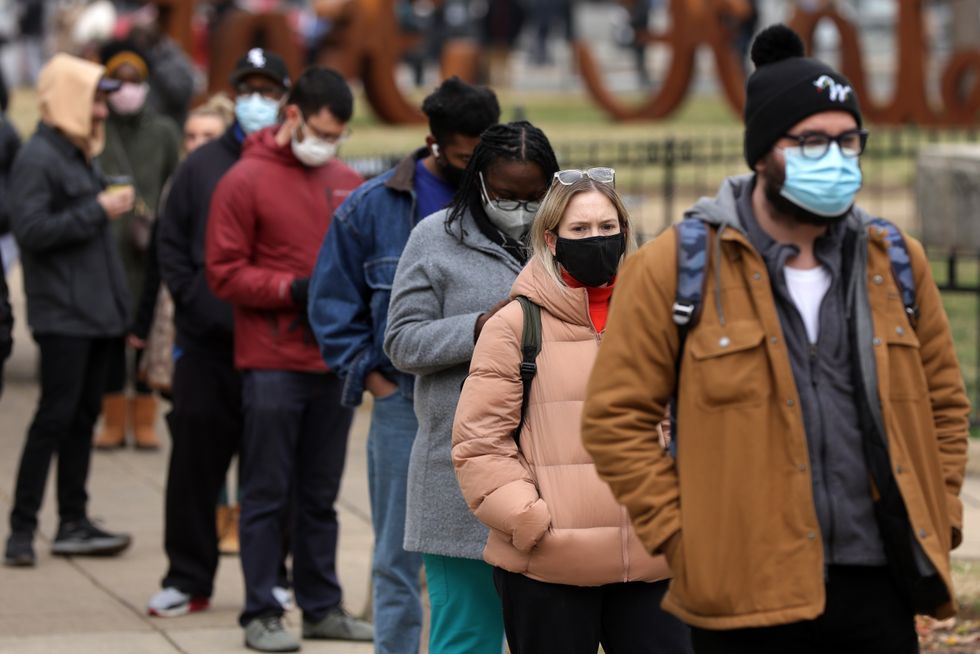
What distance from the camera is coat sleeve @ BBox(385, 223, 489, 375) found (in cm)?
453

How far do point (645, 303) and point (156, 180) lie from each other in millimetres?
6503

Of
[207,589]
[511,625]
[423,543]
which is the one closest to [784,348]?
[511,625]

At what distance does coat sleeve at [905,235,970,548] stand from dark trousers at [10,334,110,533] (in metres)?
4.41

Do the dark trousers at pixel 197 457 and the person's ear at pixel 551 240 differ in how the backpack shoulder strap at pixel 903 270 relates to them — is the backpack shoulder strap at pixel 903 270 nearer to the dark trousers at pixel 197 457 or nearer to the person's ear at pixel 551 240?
the person's ear at pixel 551 240

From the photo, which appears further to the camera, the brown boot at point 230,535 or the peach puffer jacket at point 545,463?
the brown boot at point 230,535

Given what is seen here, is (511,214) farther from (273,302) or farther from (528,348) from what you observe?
(273,302)

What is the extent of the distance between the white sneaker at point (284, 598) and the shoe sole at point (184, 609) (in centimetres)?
28

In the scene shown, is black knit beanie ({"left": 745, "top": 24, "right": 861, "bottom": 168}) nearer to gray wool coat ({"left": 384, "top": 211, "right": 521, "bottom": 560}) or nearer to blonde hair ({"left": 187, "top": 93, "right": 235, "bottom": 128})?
gray wool coat ({"left": 384, "top": 211, "right": 521, "bottom": 560})

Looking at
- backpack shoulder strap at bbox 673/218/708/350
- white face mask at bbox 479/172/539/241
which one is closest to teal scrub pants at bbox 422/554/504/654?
white face mask at bbox 479/172/539/241

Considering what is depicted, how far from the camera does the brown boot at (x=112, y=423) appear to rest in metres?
9.30

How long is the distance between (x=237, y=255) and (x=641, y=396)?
2.88 metres

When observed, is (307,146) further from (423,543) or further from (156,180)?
(156,180)

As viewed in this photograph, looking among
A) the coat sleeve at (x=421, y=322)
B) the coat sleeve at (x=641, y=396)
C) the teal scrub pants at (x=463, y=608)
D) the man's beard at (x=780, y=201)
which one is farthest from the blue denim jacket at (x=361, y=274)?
the man's beard at (x=780, y=201)

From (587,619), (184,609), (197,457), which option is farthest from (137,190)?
(587,619)
